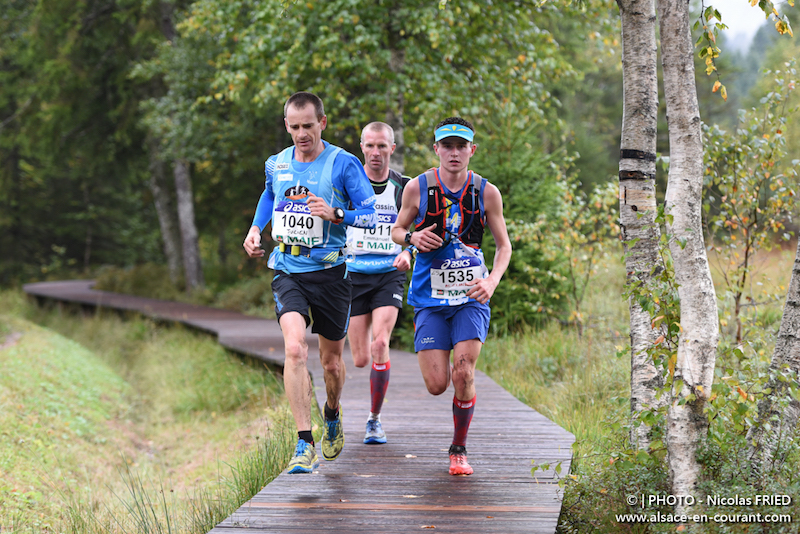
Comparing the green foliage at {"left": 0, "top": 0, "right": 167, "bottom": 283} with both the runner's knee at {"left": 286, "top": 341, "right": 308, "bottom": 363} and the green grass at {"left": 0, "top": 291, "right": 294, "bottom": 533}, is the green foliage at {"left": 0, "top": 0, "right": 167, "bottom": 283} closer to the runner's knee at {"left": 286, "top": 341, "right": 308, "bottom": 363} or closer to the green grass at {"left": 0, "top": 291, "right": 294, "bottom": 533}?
the green grass at {"left": 0, "top": 291, "right": 294, "bottom": 533}

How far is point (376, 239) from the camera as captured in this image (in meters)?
5.42

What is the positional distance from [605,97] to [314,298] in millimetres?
30634

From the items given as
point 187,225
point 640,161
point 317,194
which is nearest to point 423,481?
point 317,194

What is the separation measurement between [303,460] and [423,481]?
0.74 metres

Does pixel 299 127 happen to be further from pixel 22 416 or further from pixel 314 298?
pixel 22 416

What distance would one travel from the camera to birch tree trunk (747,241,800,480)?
10.7 feet

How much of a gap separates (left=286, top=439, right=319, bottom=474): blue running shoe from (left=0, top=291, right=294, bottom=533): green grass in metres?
0.68

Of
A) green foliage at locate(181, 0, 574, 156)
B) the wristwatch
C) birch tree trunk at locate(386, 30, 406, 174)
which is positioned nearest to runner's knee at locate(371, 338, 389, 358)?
the wristwatch

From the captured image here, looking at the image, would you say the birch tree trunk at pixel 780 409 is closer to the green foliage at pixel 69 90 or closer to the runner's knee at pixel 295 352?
the runner's knee at pixel 295 352

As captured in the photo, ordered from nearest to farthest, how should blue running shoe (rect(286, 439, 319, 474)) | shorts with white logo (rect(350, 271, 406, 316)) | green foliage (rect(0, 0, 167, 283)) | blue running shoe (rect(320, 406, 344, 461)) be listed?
blue running shoe (rect(286, 439, 319, 474)), blue running shoe (rect(320, 406, 344, 461)), shorts with white logo (rect(350, 271, 406, 316)), green foliage (rect(0, 0, 167, 283))

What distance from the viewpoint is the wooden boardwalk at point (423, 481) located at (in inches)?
140

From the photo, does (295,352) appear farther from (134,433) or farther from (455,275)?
(134,433)

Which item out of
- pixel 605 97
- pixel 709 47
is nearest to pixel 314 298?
pixel 709 47

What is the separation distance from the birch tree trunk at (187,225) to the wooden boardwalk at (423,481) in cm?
1260
